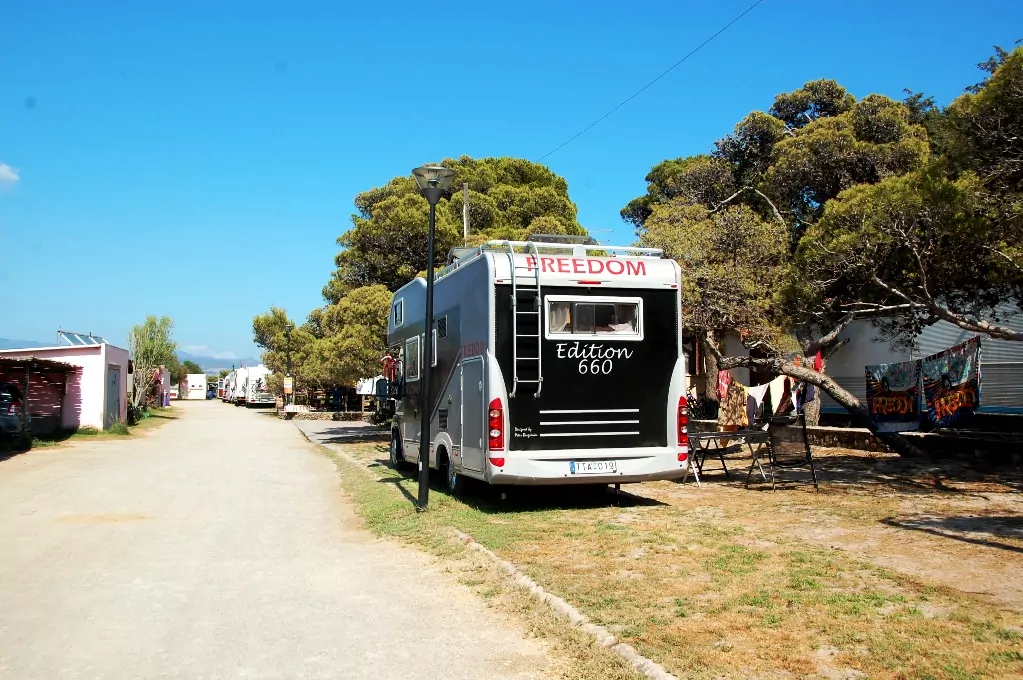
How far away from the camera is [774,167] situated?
2500 centimetres

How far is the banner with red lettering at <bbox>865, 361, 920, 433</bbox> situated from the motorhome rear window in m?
7.88

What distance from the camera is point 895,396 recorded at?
15.9 metres

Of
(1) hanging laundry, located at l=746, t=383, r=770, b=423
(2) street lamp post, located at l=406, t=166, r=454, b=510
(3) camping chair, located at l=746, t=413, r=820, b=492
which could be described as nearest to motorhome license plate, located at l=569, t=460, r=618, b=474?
(2) street lamp post, located at l=406, t=166, r=454, b=510

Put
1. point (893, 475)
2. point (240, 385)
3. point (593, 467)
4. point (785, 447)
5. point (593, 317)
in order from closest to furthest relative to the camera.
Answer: point (593, 467) → point (593, 317) → point (785, 447) → point (893, 475) → point (240, 385)

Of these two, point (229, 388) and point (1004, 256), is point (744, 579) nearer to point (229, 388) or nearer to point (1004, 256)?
point (1004, 256)

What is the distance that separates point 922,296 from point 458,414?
7.52 meters

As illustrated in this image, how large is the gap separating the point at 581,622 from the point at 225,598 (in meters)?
2.96

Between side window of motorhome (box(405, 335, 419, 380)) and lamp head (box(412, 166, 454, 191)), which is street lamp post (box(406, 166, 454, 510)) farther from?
side window of motorhome (box(405, 335, 419, 380))

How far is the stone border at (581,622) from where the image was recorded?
4555 millimetres

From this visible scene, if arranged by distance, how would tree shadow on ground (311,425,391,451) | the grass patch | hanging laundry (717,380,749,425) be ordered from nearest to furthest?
hanging laundry (717,380,749,425) → the grass patch → tree shadow on ground (311,425,391,451)

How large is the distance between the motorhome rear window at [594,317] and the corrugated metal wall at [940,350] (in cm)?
1004

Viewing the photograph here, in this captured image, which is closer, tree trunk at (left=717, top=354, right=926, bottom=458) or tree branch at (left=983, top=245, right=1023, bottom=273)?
tree branch at (left=983, top=245, right=1023, bottom=273)

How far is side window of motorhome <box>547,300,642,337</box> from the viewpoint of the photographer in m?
10.0

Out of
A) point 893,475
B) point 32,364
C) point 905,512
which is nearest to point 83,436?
point 32,364
